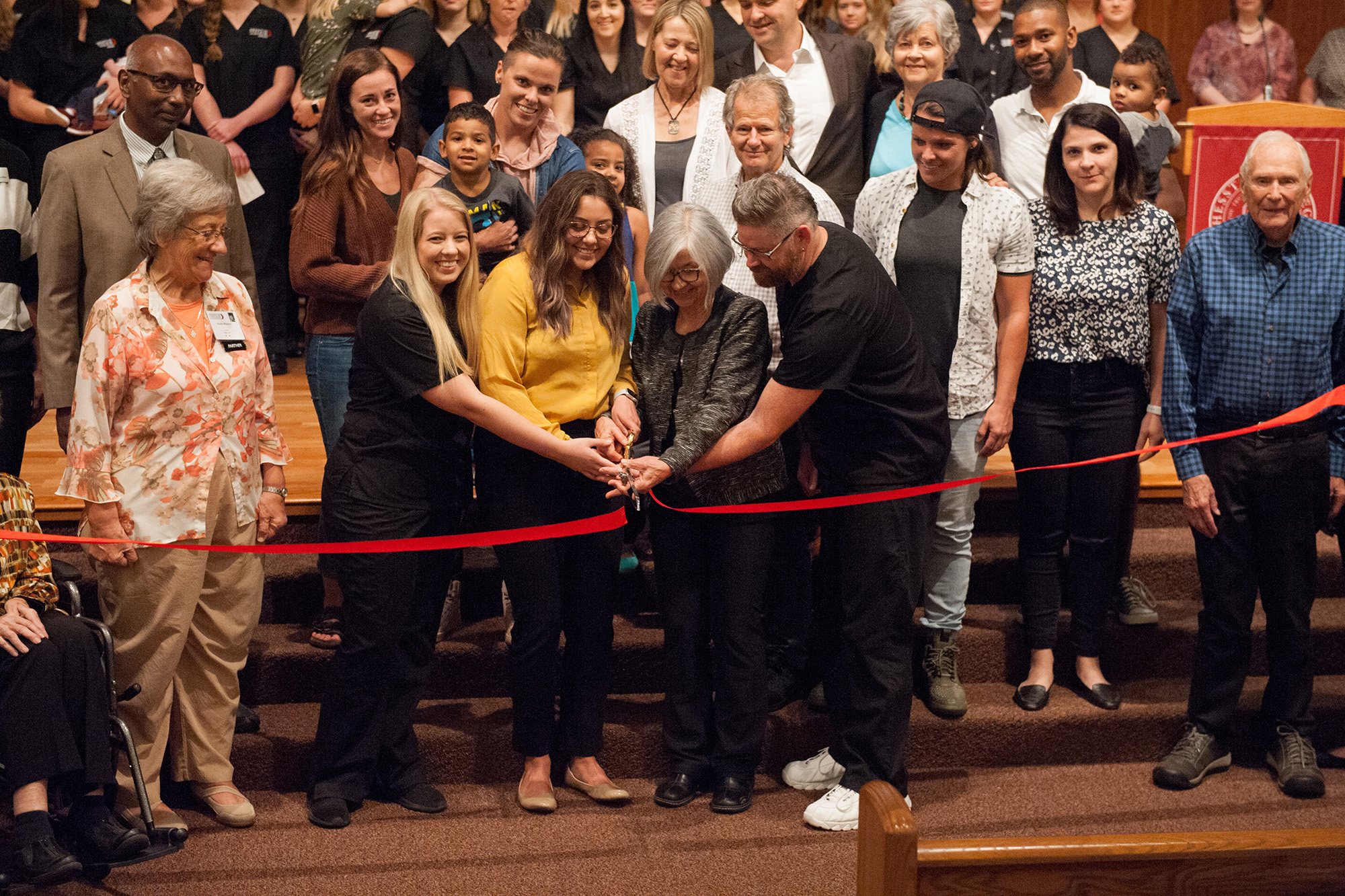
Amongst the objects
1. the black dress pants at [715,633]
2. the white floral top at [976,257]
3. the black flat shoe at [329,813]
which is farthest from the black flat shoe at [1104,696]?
the black flat shoe at [329,813]

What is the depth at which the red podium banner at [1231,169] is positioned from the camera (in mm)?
4406

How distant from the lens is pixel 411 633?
10.9 feet

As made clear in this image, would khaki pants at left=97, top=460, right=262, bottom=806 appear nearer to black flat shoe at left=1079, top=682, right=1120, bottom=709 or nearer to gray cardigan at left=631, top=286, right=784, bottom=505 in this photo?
gray cardigan at left=631, top=286, right=784, bottom=505

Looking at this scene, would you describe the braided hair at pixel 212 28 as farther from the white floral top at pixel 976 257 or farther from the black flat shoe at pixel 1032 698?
the black flat shoe at pixel 1032 698

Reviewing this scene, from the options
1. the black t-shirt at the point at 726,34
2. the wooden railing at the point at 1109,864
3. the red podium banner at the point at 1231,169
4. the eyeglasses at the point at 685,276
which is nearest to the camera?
the wooden railing at the point at 1109,864

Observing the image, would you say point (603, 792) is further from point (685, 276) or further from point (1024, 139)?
point (1024, 139)

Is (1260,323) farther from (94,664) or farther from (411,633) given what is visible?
(94,664)

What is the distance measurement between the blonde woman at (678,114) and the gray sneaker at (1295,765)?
7.21 ft

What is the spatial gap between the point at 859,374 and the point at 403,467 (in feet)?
3.67

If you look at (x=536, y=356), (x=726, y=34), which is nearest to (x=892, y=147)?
(x=726, y=34)

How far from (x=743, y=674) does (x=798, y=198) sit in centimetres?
118

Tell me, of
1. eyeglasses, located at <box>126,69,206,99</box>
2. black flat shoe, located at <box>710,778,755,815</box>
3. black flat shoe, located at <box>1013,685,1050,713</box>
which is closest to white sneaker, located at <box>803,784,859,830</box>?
black flat shoe, located at <box>710,778,755,815</box>

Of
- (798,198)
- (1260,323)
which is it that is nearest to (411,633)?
(798,198)

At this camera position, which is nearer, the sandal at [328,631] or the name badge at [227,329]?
the name badge at [227,329]
